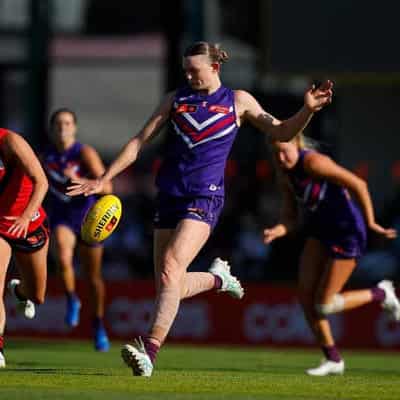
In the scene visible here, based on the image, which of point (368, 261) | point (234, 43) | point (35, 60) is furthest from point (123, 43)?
point (368, 261)

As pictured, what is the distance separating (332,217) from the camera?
12.6 meters

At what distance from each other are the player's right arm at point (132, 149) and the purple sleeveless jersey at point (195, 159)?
7 cm

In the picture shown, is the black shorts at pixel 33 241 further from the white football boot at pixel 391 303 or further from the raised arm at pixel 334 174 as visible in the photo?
the white football boot at pixel 391 303

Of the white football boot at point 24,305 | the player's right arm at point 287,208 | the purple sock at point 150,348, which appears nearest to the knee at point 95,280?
the white football boot at point 24,305

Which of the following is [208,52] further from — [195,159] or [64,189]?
[64,189]

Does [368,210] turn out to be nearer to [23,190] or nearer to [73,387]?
[23,190]

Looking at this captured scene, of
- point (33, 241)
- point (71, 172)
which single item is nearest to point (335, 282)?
point (33, 241)

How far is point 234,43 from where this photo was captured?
1483 inches

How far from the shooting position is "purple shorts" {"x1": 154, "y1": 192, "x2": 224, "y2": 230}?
10.2 meters

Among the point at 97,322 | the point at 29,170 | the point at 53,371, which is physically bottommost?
the point at 97,322

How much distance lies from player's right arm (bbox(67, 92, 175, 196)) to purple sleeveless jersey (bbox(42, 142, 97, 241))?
4.39 m

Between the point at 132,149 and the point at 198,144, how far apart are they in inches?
18.9

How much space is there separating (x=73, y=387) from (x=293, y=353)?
767cm

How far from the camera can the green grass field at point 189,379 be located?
9.13 m
